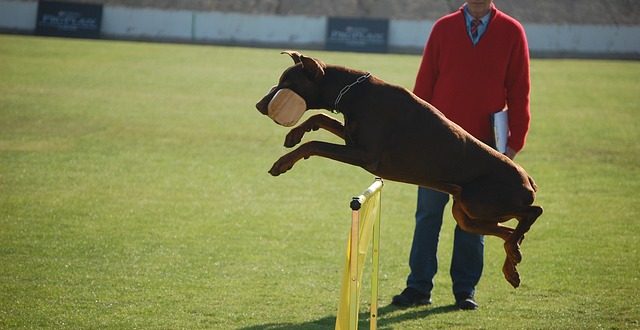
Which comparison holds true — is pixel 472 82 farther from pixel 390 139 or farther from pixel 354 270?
pixel 354 270

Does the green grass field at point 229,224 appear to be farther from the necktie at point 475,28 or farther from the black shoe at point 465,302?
the necktie at point 475,28

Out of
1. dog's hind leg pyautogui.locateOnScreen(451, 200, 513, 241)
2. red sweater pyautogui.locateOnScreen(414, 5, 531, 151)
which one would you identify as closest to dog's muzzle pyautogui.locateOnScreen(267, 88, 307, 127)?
dog's hind leg pyautogui.locateOnScreen(451, 200, 513, 241)

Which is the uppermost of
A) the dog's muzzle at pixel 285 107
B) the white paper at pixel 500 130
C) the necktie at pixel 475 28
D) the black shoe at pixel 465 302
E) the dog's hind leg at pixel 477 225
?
the necktie at pixel 475 28

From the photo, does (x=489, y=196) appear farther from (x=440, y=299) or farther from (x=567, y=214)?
(x=567, y=214)

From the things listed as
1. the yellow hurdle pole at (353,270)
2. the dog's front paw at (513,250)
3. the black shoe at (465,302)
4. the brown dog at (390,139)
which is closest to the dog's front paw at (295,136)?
the brown dog at (390,139)

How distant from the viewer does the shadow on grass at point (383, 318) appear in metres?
6.96

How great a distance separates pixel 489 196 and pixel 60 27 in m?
35.5

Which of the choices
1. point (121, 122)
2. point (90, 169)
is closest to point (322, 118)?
point (90, 169)

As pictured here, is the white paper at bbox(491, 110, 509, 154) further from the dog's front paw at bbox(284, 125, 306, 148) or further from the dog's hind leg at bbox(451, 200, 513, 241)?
the dog's front paw at bbox(284, 125, 306, 148)

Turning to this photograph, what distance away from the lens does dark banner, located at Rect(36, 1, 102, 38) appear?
38062 millimetres

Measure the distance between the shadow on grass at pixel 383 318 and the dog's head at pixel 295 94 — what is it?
2318 millimetres

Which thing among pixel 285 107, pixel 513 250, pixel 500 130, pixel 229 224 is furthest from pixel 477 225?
pixel 229 224

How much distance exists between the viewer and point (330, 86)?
5.33 metres

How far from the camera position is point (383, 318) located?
7.37 m
